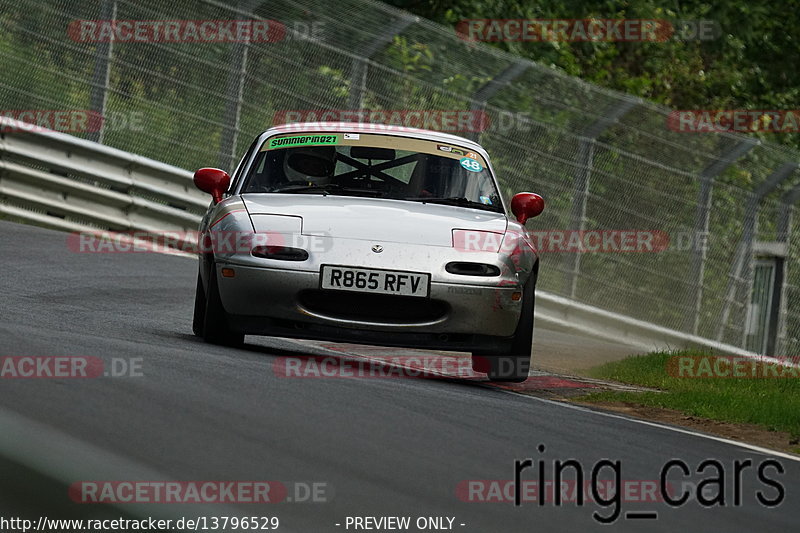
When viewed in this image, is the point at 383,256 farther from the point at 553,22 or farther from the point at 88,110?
the point at 553,22

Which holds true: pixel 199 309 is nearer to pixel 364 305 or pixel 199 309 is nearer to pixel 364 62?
pixel 364 305

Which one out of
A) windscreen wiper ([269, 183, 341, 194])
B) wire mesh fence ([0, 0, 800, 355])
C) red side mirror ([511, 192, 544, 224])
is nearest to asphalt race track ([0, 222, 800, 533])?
windscreen wiper ([269, 183, 341, 194])

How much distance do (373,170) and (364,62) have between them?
6265 mm

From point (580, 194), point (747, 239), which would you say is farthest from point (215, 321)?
point (747, 239)

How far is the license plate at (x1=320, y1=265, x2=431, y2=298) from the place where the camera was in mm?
7289

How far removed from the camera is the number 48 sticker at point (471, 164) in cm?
891

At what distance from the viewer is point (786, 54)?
93.2ft

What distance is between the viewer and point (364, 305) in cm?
738

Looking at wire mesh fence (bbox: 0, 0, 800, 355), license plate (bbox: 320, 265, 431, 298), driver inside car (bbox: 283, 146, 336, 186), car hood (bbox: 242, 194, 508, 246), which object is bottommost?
license plate (bbox: 320, 265, 431, 298)

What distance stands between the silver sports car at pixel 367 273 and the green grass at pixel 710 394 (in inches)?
38.9

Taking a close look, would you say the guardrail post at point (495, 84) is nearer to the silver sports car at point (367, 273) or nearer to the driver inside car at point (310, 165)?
the driver inside car at point (310, 165)

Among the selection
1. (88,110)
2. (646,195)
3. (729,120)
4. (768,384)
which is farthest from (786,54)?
(768,384)

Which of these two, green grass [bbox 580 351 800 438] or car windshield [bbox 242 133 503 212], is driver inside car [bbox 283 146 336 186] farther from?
green grass [bbox 580 351 800 438]

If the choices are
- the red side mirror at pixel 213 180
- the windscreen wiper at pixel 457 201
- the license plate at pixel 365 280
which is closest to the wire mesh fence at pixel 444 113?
the red side mirror at pixel 213 180
